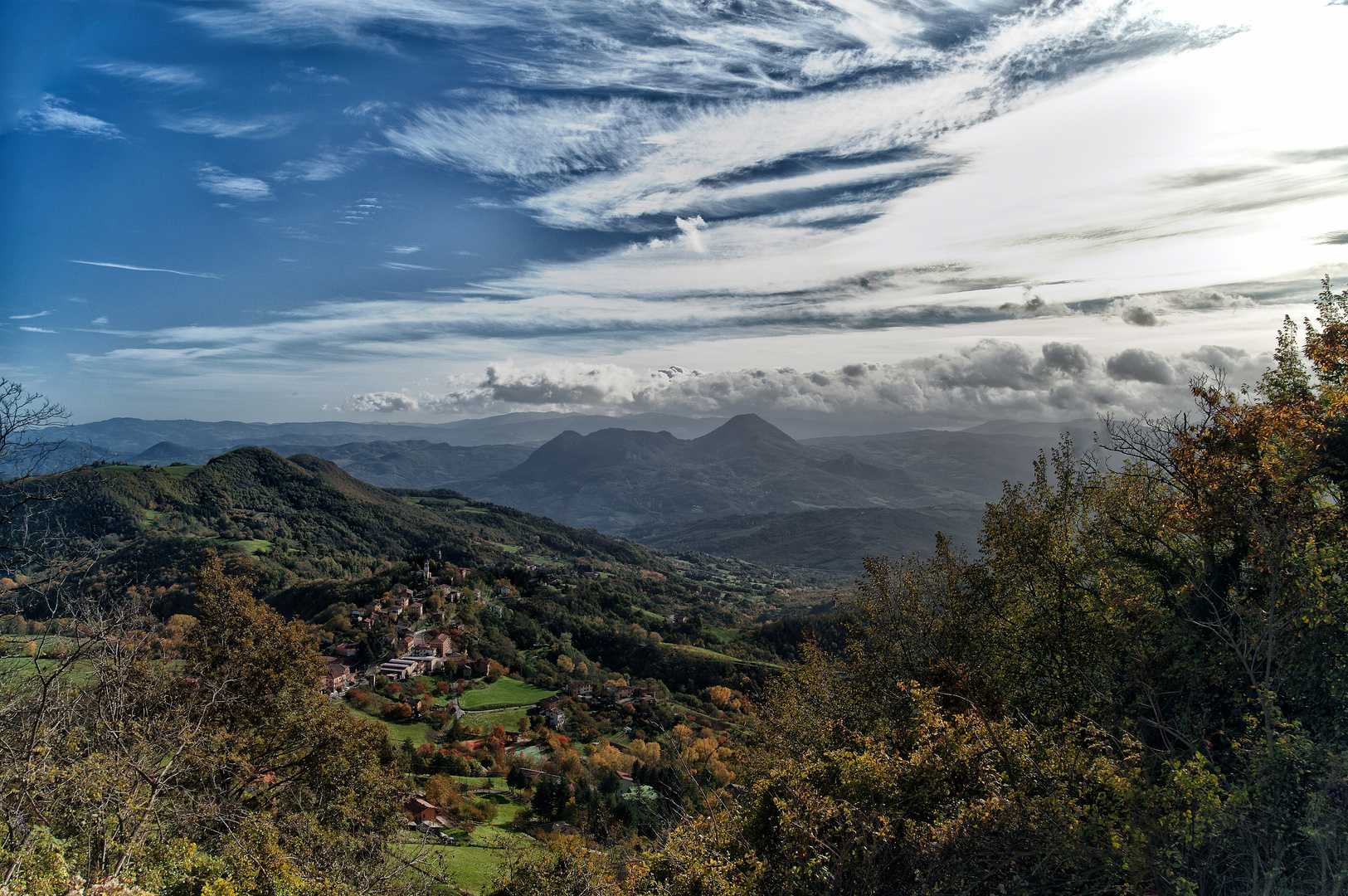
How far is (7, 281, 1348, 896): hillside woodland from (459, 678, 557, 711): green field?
3760cm

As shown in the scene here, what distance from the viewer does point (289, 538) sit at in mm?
131375

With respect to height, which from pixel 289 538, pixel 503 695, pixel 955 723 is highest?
pixel 955 723

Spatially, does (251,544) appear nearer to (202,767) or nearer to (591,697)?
(591,697)

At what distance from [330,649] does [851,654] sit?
217 feet

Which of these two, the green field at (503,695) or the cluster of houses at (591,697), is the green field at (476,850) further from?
the green field at (503,695)

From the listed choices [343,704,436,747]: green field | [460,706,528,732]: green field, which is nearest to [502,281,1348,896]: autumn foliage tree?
[343,704,436,747]: green field

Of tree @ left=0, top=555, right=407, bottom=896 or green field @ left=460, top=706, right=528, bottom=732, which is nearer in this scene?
tree @ left=0, top=555, right=407, bottom=896

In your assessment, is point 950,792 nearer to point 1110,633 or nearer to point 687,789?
point 1110,633

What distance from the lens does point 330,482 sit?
18638cm

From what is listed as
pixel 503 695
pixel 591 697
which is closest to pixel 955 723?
pixel 591 697

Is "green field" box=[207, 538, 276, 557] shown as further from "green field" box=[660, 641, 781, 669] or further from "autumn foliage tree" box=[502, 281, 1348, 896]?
"autumn foliage tree" box=[502, 281, 1348, 896]

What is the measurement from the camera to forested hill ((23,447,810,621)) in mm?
92125

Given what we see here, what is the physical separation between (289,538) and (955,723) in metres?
154

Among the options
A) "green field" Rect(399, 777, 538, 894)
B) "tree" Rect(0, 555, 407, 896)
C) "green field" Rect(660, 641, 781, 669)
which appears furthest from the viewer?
"green field" Rect(660, 641, 781, 669)
